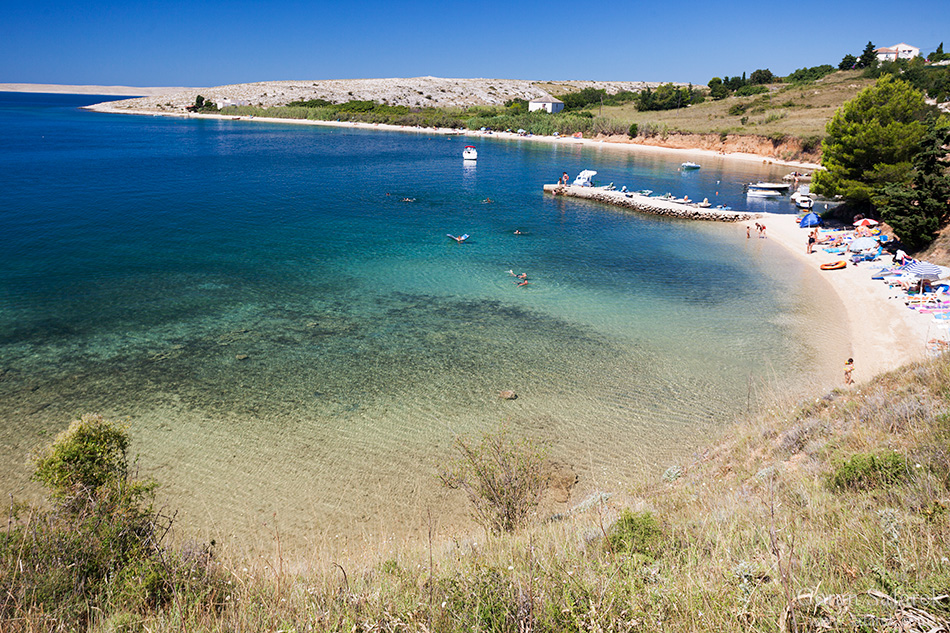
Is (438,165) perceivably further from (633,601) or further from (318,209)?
(633,601)

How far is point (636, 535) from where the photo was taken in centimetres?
704

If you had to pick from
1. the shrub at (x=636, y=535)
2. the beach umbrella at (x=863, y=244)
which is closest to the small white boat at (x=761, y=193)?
the beach umbrella at (x=863, y=244)

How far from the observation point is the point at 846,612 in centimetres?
421

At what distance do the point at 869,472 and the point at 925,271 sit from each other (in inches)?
902

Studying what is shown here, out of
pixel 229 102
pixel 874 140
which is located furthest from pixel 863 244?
pixel 229 102

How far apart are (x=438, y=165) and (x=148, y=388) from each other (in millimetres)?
65848

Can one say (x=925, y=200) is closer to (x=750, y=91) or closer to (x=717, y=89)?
(x=750, y=91)

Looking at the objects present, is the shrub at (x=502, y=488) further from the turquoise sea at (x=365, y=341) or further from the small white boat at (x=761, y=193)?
the small white boat at (x=761, y=193)

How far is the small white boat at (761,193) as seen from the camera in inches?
2256

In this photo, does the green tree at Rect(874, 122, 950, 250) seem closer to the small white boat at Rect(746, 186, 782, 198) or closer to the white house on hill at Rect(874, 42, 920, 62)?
the small white boat at Rect(746, 186, 782, 198)

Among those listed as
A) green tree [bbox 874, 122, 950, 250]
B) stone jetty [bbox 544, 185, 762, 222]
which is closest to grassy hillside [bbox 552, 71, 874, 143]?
stone jetty [bbox 544, 185, 762, 222]

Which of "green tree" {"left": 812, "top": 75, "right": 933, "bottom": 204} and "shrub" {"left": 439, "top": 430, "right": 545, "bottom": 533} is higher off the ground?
"green tree" {"left": 812, "top": 75, "right": 933, "bottom": 204}

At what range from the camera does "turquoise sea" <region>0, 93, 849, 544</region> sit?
13547 mm

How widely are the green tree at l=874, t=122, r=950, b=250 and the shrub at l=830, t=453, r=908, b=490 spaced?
2902cm
